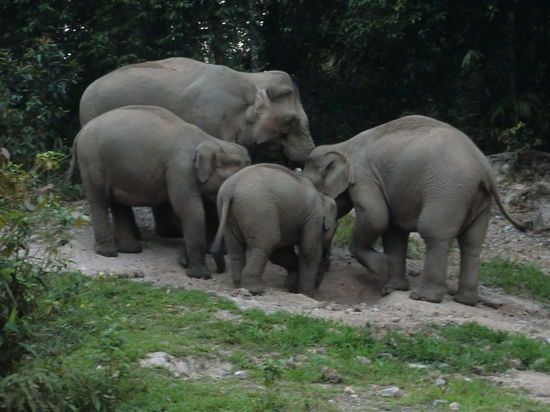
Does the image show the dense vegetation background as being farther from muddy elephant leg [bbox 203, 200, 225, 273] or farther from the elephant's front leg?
the elephant's front leg

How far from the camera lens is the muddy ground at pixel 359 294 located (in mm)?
10188

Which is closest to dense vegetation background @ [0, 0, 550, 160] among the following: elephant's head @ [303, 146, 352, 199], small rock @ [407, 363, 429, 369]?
elephant's head @ [303, 146, 352, 199]

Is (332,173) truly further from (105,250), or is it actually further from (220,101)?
(105,250)

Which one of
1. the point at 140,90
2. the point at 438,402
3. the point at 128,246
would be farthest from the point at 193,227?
the point at 438,402

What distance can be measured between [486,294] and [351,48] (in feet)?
22.9

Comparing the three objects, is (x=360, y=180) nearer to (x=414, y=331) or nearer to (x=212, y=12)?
(x=414, y=331)

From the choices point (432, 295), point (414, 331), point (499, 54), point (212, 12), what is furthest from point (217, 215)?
point (499, 54)

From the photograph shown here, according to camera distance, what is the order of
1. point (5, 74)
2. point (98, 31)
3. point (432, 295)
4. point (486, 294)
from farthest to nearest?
point (98, 31), point (5, 74), point (486, 294), point (432, 295)

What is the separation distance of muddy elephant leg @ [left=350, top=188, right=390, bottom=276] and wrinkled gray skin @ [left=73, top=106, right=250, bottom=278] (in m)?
1.23

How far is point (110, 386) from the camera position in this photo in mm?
7473

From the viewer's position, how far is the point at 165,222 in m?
13.1

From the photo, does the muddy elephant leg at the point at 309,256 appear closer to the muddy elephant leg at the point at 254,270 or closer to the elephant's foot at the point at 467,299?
the muddy elephant leg at the point at 254,270

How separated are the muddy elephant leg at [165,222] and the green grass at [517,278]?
3.21 m

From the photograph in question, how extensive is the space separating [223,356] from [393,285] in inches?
139
